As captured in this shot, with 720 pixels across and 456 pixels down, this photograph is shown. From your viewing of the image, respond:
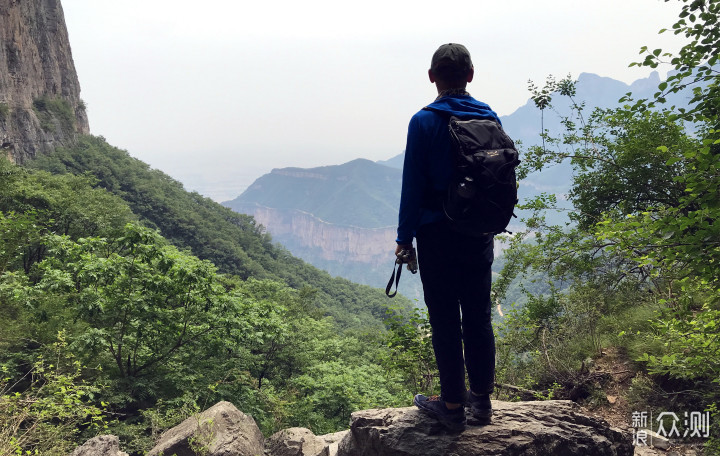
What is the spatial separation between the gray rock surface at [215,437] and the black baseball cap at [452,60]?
4616 mm

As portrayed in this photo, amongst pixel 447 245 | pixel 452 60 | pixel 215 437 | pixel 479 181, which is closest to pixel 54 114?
pixel 215 437

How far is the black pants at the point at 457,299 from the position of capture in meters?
2.62

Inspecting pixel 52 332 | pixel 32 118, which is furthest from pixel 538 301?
pixel 32 118

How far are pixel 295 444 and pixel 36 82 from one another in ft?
245

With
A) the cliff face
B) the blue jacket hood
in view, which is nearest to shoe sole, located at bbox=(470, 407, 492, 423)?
the blue jacket hood

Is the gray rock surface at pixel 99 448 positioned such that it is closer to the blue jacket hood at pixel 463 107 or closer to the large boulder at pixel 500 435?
the large boulder at pixel 500 435

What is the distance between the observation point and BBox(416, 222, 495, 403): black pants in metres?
2.62

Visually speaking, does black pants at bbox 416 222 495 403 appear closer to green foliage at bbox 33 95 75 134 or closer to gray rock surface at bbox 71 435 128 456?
gray rock surface at bbox 71 435 128 456

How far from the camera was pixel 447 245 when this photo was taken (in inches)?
102

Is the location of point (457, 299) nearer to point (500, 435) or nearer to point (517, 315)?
point (500, 435)

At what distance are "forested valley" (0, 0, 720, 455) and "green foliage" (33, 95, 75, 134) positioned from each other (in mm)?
60881

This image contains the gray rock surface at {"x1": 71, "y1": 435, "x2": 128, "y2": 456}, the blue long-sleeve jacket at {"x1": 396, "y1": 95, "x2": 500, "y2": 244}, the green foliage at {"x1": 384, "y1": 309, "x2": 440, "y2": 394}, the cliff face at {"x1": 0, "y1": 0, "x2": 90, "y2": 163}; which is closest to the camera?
the blue long-sleeve jacket at {"x1": 396, "y1": 95, "x2": 500, "y2": 244}

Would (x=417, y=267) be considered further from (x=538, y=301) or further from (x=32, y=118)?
(x=32, y=118)

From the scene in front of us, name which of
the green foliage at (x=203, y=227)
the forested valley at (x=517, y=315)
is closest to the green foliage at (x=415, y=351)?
the forested valley at (x=517, y=315)
